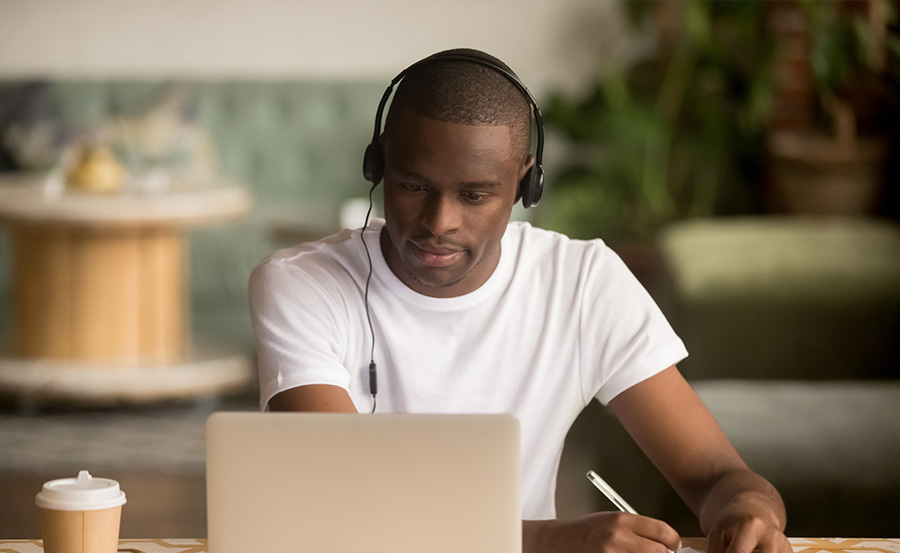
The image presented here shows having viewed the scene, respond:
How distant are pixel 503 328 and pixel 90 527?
0.59m

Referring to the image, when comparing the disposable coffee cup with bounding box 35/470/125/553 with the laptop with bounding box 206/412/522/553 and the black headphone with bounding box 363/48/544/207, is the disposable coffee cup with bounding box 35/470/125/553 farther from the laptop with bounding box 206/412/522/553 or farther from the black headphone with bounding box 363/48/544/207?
the black headphone with bounding box 363/48/544/207

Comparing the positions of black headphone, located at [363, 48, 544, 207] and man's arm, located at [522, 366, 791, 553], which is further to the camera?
black headphone, located at [363, 48, 544, 207]

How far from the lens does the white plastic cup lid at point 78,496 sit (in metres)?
0.93

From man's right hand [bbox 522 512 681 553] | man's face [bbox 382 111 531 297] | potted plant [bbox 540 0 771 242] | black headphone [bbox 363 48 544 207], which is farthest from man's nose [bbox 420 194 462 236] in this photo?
potted plant [bbox 540 0 771 242]

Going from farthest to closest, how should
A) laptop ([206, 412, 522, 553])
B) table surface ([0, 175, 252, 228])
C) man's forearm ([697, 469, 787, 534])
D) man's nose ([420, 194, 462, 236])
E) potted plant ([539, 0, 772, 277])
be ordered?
1. potted plant ([539, 0, 772, 277])
2. table surface ([0, 175, 252, 228])
3. man's nose ([420, 194, 462, 236])
4. man's forearm ([697, 469, 787, 534])
5. laptop ([206, 412, 522, 553])

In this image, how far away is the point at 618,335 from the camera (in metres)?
1.35

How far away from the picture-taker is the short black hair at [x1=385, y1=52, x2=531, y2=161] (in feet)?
3.95

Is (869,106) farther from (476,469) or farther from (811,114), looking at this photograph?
(476,469)

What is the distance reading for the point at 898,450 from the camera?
2037mm

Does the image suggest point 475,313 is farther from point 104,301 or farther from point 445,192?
point 104,301

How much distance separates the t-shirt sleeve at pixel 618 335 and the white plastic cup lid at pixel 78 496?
24.8 inches

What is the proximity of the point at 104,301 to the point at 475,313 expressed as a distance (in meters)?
2.39

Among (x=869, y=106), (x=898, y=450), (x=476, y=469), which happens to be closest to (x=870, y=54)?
(x=869, y=106)

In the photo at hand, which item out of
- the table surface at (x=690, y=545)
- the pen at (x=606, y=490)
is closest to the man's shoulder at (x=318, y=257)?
the table surface at (x=690, y=545)
